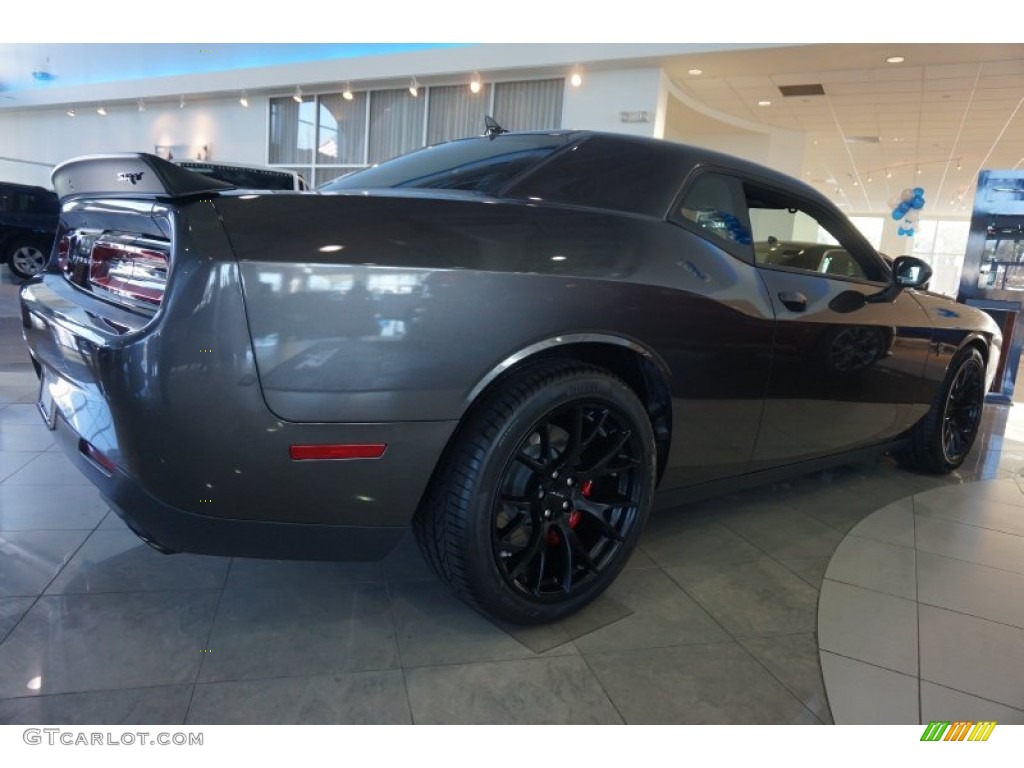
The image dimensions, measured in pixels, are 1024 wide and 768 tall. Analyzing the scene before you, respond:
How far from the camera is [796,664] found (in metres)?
1.81

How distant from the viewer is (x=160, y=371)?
4.50 feet

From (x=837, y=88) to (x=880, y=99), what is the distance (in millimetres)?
1127

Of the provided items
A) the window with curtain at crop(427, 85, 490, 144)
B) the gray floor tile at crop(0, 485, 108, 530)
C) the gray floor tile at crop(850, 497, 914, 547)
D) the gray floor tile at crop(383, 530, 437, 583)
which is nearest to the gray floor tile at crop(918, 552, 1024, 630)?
the gray floor tile at crop(850, 497, 914, 547)

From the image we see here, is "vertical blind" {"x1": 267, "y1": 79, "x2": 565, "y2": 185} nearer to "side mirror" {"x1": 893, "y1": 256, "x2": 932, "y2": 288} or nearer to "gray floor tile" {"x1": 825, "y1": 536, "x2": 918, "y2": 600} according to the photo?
"side mirror" {"x1": 893, "y1": 256, "x2": 932, "y2": 288}

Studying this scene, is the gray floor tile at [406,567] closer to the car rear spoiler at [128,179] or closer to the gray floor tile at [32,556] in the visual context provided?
the gray floor tile at [32,556]

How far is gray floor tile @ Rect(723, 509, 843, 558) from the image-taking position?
101 inches

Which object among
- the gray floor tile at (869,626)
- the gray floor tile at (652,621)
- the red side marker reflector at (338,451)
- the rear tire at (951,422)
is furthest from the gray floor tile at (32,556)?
the rear tire at (951,422)

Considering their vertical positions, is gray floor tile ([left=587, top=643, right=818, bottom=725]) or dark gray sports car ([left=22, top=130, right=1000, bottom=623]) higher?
dark gray sports car ([left=22, top=130, right=1000, bottom=623])

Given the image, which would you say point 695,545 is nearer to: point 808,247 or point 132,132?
point 808,247

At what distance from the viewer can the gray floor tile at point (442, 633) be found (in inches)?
68.7

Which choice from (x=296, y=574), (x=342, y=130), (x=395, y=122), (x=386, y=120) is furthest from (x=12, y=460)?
(x=342, y=130)

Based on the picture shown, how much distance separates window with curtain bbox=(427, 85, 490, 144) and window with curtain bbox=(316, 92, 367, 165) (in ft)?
5.10
